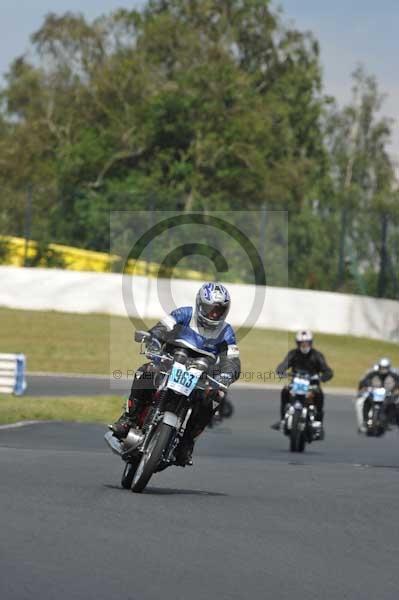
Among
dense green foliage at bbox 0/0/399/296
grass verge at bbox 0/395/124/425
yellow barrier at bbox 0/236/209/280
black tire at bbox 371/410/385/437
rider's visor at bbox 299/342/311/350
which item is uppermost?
dense green foliage at bbox 0/0/399/296

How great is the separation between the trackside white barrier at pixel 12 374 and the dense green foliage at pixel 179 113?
20.5 m

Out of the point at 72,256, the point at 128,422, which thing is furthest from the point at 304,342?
the point at 72,256

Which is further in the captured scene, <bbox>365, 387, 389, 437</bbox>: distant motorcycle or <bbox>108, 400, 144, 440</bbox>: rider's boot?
<bbox>365, 387, 389, 437</bbox>: distant motorcycle

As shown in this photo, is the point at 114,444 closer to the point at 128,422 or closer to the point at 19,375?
the point at 128,422

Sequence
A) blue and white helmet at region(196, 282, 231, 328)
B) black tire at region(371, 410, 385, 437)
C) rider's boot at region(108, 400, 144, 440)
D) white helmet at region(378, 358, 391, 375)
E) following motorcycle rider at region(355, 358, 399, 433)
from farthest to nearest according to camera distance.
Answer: white helmet at region(378, 358, 391, 375) < following motorcycle rider at region(355, 358, 399, 433) < black tire at region(371, 410, 385, 437) < rider's boot at region(108, 400, 144, 440) < blue and white helmet at region(196, 282, 231, 328)

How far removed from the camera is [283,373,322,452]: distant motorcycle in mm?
21031

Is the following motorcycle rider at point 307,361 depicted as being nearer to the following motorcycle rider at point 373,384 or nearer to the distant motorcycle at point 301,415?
the distant motorcycle at point 301,415

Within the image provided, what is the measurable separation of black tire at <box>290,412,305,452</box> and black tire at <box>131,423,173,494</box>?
31.3 ft

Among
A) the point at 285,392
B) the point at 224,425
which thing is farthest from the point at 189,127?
the point at 285,392

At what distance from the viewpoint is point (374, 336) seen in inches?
1833

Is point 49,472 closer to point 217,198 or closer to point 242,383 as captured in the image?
point 242,383

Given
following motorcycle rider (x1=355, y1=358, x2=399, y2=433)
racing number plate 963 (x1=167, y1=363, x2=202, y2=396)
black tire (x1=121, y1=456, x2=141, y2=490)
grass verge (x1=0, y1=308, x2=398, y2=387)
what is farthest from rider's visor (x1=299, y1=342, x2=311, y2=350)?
grass verge (x1=0, y1=308, x2=398, y2=387)

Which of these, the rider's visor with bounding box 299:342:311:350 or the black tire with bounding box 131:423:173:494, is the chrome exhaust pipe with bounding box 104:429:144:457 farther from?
the rider's visor with bounding box 299:342:311:350

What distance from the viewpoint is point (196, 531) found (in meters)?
9.22
